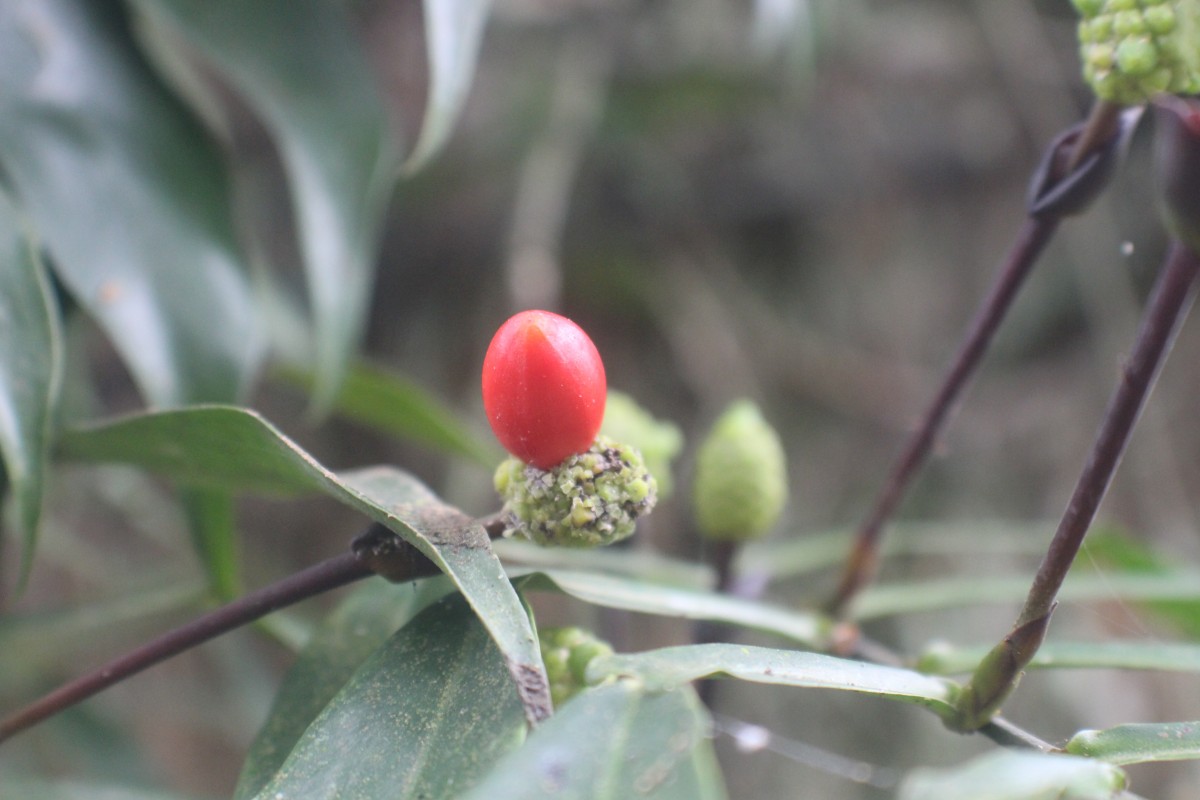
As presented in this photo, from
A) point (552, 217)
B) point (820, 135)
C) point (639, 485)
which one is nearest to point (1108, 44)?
point (639, 485)

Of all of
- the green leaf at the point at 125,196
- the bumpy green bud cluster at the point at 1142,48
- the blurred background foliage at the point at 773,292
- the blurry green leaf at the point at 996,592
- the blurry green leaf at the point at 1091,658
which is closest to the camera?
the bumpy green bud cluster at the point at 1142,48

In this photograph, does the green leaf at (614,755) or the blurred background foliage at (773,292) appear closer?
the green leaf at (614,755)

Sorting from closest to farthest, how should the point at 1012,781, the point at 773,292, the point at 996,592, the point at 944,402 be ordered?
the point at 1012,781, the point at 944,402, the point at 996,592, the point at 773,292

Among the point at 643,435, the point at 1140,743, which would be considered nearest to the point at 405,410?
the point at 643,435

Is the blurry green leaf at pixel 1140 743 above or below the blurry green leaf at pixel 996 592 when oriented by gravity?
above

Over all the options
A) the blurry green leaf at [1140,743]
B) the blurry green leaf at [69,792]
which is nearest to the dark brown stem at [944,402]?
the blurry green leaf at [1140,743]

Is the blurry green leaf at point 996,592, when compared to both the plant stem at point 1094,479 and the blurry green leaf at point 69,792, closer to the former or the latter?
the plant stem at point 1094,479

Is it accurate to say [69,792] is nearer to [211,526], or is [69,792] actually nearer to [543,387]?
[211,526]

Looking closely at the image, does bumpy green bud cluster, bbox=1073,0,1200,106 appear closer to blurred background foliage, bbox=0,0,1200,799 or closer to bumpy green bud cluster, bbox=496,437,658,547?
bumpy green bud cluster, bbox=496,437,658,547
